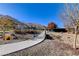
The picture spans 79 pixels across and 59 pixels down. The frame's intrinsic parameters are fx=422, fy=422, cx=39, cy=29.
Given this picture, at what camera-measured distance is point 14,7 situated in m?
6.15

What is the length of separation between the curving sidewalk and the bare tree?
37 cm

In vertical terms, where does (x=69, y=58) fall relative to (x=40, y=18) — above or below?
below

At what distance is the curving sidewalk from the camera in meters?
6.12

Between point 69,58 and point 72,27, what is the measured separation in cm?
45

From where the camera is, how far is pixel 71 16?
6.15 meters

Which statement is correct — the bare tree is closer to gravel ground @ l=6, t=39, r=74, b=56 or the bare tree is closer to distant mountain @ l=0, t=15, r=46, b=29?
gravel ground @ l=6, t=39, r=74, b=56

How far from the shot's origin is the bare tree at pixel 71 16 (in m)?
6.12

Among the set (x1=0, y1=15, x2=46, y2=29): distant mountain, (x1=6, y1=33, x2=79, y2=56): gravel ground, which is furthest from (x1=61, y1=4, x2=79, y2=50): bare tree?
(x1=0, y1=15, x2=46, y2=29): distant mountain

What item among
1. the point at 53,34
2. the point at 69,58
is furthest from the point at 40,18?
the point at 69,58

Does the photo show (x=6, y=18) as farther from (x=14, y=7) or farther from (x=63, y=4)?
(x=63, y=4)

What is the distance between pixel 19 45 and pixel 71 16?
2.85 feet

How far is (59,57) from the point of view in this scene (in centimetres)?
615

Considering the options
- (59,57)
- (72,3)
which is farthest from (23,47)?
(72,3)

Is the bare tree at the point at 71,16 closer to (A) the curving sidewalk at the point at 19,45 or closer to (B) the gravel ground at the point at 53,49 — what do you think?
(B) the gravel ground at the point at 53,49
